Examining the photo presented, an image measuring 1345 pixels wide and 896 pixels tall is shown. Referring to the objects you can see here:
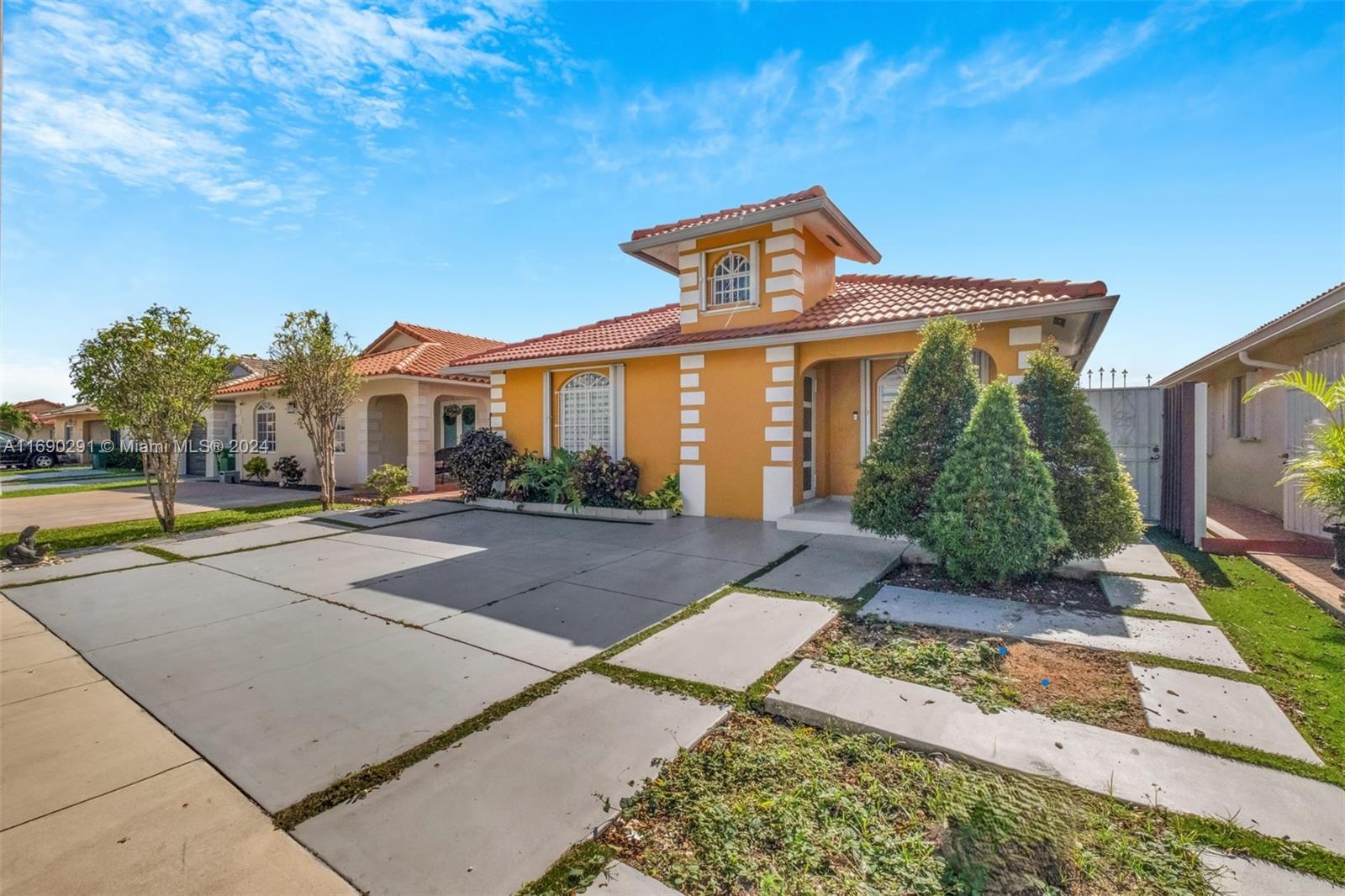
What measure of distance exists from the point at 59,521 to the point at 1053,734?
639 inches

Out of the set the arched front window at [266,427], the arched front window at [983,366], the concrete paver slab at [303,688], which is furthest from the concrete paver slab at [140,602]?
the arched front window at [266,427]

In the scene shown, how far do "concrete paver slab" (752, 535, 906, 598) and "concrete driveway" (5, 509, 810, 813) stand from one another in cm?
40

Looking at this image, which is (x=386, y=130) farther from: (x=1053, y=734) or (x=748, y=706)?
(x=1053, y=734)

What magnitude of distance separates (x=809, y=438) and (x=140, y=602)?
907 cm

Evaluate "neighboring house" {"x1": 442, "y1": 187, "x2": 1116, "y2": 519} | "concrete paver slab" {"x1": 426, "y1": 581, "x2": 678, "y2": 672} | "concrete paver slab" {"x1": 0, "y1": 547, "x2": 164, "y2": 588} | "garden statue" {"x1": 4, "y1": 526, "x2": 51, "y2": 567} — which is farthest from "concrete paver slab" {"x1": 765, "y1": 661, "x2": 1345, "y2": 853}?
"garden statue" {"x1": 4, "y1": 526, "x2": 51, "y2": 567}

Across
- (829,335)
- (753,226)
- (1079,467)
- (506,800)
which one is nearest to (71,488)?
(753,226)

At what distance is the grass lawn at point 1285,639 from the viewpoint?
9.89ft

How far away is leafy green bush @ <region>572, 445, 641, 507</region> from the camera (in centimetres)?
1029

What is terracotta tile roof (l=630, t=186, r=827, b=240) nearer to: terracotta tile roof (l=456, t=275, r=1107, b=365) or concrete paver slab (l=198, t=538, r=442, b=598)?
terracotta tile roof (l=456, t=275, r=1107, b=365)

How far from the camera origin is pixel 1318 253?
804cm

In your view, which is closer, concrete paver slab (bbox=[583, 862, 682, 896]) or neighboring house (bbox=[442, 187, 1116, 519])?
concrete paver slab (bbox=[583, 862, 682, 896])

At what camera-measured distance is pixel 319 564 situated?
22.7ft

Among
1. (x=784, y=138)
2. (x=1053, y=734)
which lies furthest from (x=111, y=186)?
(x=1053, y=734)

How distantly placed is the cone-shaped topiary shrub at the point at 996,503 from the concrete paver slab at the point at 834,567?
0.94 metres
